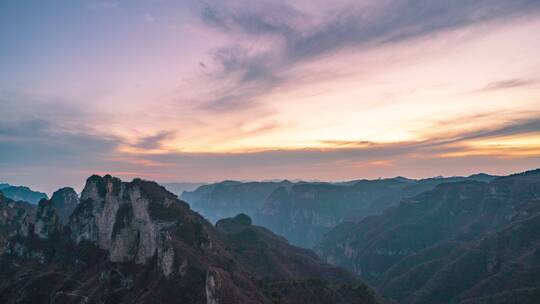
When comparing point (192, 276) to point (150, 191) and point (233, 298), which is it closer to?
point (233, 298)

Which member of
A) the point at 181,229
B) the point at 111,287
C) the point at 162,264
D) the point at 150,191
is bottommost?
the point at 111,287

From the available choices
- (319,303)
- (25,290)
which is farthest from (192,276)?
(25,290)

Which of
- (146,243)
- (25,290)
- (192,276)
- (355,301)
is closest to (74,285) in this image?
(25,290)

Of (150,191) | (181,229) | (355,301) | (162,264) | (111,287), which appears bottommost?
(355,301)

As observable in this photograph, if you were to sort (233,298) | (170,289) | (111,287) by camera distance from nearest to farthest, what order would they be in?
1. (233,298)
2. (170,289)
3. (111,287)

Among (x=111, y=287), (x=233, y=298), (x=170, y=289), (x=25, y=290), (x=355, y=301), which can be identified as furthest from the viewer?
(x=25, y=290)

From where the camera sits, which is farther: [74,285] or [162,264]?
[74,285]

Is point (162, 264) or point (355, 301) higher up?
point (162, 264)

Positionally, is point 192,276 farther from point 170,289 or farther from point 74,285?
point 74,285

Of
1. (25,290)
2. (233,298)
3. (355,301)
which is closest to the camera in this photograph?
(233,298)
